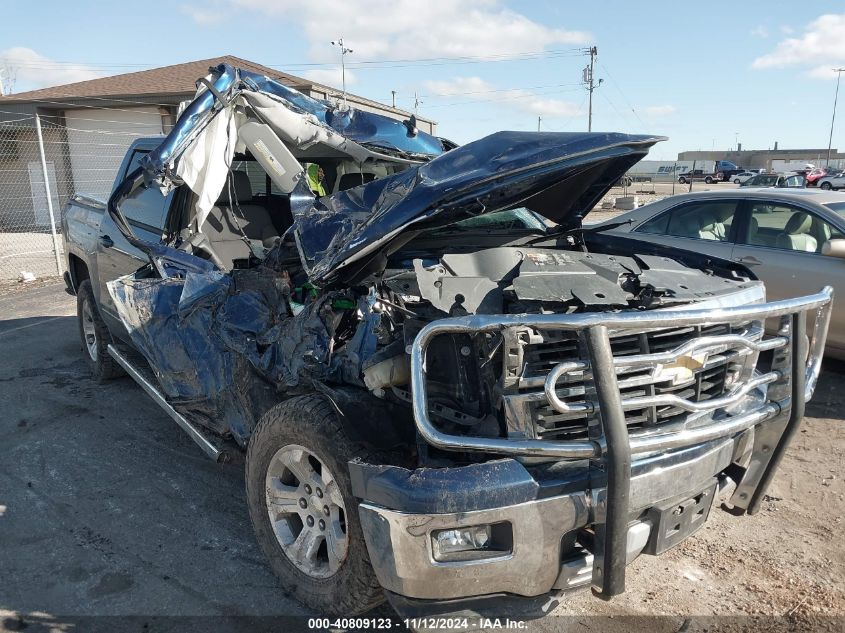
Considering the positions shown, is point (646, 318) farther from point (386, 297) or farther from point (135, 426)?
point (135, 426)

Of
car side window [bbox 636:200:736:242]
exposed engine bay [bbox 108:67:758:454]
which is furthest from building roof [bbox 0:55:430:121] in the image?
exposed engine bay [bbox 108:67:758:454]

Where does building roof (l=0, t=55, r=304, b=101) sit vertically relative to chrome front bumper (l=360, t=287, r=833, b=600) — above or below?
above

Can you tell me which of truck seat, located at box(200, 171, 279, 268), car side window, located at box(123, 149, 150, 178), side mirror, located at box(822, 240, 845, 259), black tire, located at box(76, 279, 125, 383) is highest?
car side window, located at box(123, 149, 150, 178)

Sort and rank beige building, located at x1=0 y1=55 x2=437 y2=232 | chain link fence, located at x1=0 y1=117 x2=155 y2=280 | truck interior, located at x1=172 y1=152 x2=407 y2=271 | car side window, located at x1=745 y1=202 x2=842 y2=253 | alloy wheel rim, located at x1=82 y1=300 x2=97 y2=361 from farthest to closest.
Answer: beige building, located at x1=0 y1=55 x2=437 y2=232 < chain link fence, located at x1=0 y1=117 x2=155 y2=280 < alloy wheel rim, located at x1=82 y1=300 x2=97 y2=361 < car side window, located at x1=745 y1=202 x2=842 y2=253 < truck interior, located at x1=172 y1=152 x2=407 y2=271

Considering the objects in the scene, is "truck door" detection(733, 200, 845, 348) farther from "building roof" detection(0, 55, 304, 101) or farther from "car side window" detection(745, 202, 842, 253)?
"building roof" detection(0, 55, 304, 101)

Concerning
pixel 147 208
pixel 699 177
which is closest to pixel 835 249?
pixel 147 208

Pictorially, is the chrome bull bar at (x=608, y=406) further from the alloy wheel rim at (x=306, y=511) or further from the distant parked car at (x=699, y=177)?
the distant parked car at (x=699, y=177)

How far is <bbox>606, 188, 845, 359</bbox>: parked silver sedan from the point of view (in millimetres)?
5375

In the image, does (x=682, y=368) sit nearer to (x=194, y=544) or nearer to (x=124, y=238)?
(x=194, y=544)

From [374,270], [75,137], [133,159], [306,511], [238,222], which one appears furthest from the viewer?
[75,137]

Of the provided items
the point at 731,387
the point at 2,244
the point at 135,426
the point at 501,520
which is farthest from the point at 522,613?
the point at 2,244

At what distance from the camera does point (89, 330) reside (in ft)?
19.8

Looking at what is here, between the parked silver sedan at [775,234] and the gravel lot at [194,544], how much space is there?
3.40 ft

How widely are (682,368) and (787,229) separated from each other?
412 cm
